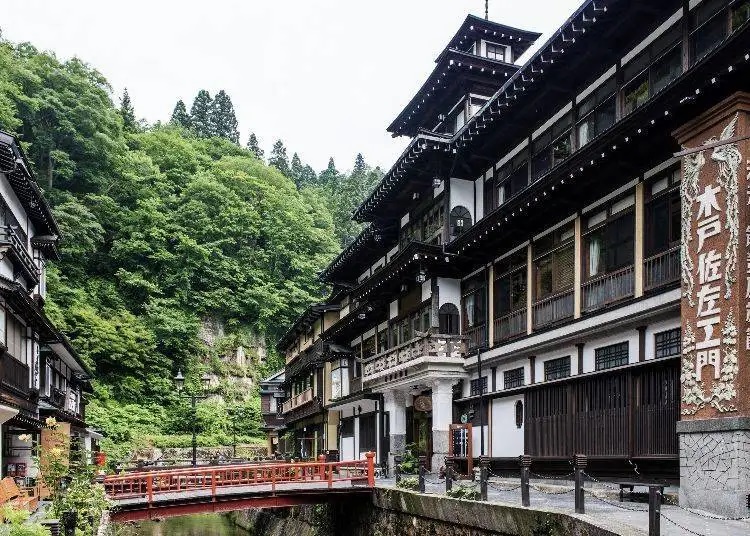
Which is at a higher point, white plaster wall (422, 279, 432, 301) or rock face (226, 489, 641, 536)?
white plaster wall (422, 279, 432, 301)

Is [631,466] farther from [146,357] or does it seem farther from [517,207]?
[146,357]

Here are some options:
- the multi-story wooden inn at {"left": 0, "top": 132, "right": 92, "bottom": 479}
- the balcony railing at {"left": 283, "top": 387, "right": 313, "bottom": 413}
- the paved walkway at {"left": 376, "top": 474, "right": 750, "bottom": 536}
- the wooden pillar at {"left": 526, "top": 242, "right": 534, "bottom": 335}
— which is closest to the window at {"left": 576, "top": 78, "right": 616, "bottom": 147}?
the wooden pillar at {"left": 526, "top": 242, "right": 534, "bottom": 335}

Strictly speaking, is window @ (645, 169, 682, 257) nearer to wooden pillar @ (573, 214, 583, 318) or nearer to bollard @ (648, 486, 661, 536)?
wooden pillar @ (573, 214, 583, 318)

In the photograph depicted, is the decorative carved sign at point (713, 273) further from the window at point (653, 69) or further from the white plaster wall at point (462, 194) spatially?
the white plaster wall at point (462, 194)

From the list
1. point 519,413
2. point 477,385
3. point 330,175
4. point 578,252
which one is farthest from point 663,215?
point 330,175

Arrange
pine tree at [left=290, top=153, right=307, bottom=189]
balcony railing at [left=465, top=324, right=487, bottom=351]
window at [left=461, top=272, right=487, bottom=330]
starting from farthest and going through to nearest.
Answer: pine tree at [left=290, top=153, right=307, bottom=189] < window at [left=461, top=272, right=487, bottom=330] < balcony railing at [left=465, top=324, right=487, bottom=351]

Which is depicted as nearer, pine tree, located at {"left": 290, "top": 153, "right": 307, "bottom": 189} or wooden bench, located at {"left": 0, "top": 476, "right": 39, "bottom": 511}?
wooden bench, located at {"left": 0, "top": 476, "right": 39, "bottom": 511}

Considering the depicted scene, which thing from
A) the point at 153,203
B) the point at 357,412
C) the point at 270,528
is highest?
the point at 153,203

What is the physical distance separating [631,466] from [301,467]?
11101mm

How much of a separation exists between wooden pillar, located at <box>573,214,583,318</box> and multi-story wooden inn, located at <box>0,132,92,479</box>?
14.3 metres

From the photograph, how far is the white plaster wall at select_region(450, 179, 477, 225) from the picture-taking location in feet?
89.4

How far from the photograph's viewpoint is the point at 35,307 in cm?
2534

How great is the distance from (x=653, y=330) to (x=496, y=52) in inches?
689

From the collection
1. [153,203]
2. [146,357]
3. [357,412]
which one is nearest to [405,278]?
[357,412]
